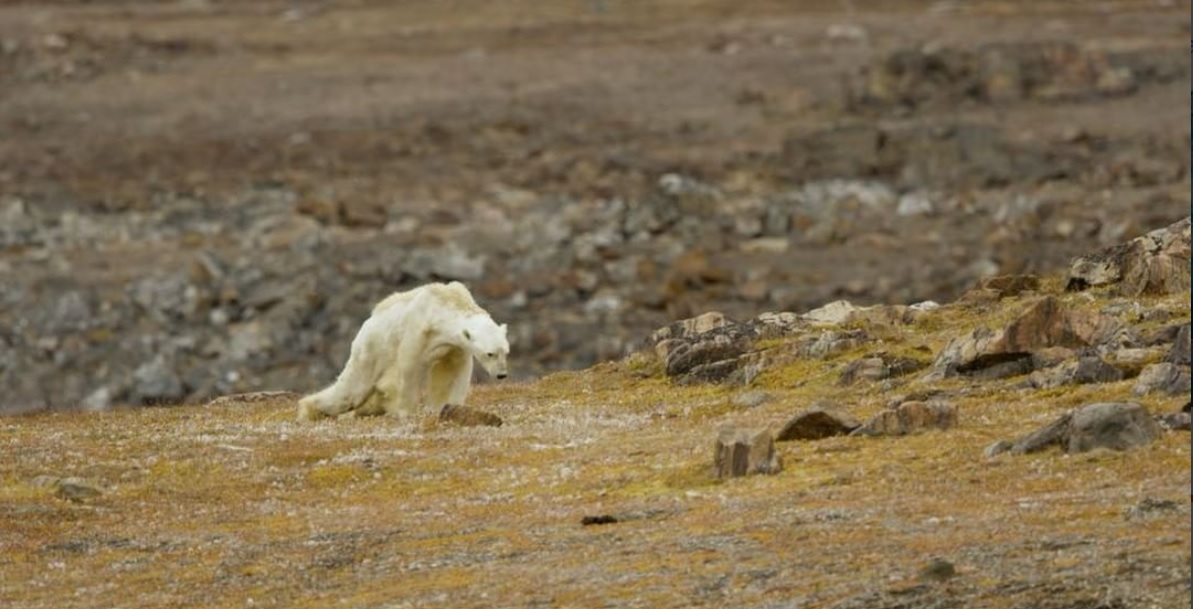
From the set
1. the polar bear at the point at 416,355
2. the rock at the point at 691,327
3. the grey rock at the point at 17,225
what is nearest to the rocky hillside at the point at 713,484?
the polar bear at the point at 416,355

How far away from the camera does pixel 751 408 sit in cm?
3397

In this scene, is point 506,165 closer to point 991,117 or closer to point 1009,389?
point 991,117

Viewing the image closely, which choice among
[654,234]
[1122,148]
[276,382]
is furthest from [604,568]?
[1122,148]

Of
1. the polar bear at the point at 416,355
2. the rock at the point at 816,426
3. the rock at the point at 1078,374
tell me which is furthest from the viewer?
the polar bear at the point at 416,355

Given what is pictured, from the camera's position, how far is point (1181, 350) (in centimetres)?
3027

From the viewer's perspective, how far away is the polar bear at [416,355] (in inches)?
1328

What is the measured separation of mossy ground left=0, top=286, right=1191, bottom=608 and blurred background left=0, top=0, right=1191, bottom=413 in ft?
92.6

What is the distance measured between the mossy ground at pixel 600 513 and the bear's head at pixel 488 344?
749 millimetres

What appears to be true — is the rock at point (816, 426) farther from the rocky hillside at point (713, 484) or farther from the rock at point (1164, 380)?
the rock at point (1164, 380)

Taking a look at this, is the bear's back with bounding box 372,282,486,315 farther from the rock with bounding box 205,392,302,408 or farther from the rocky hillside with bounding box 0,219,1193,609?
the rock with bounding box 205,392,302,408

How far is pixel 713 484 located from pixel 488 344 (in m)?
5.40

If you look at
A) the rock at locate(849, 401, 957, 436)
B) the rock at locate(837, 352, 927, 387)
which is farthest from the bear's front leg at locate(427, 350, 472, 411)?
the rock at locate(849, 401, 957, 436)

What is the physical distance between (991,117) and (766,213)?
15.8 m

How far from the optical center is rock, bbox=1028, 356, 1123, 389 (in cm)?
3114
